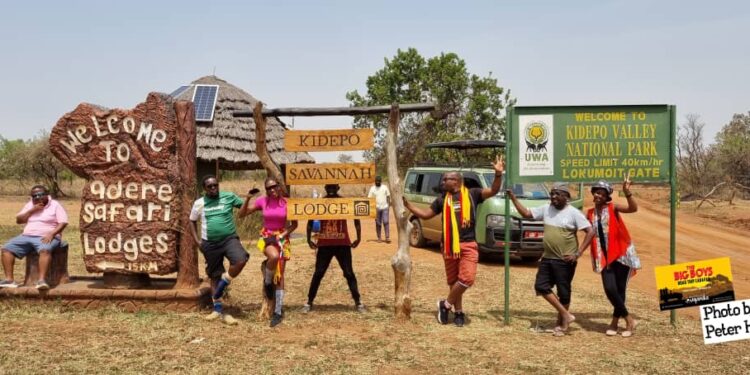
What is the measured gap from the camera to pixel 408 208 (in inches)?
259

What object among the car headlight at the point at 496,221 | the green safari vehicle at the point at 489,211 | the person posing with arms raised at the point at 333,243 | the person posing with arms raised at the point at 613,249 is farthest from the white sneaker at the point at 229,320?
the car headlight at the point at 496,221

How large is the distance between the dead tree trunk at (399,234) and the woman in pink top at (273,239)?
1274mm

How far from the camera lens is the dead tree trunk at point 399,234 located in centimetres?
674

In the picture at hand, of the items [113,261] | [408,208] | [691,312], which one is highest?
[408,208]

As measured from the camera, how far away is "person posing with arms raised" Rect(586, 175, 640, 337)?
611 centimetres

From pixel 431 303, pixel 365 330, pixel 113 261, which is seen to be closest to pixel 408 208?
pixel 365 330

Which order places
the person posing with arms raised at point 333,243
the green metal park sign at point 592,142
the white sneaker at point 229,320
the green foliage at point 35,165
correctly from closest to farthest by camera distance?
the white sneaker at point 229,320 → the green metal park sign at point 592,142 → the person posing with arms raised at point 333,243 → the green foliage at point 35,165

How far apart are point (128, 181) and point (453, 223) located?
405 cm

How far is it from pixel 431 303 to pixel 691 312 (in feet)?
11.0

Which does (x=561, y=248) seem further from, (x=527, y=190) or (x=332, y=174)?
(x=527, y=190)

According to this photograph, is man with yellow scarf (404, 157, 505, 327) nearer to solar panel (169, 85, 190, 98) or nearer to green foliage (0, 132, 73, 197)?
solar panel (169, 85, 190, 98)

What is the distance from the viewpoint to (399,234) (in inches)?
266

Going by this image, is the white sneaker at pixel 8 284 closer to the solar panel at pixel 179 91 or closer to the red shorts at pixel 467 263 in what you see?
the red shorts at pixel 467 263

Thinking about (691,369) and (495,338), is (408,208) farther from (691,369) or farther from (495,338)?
(691,369)
